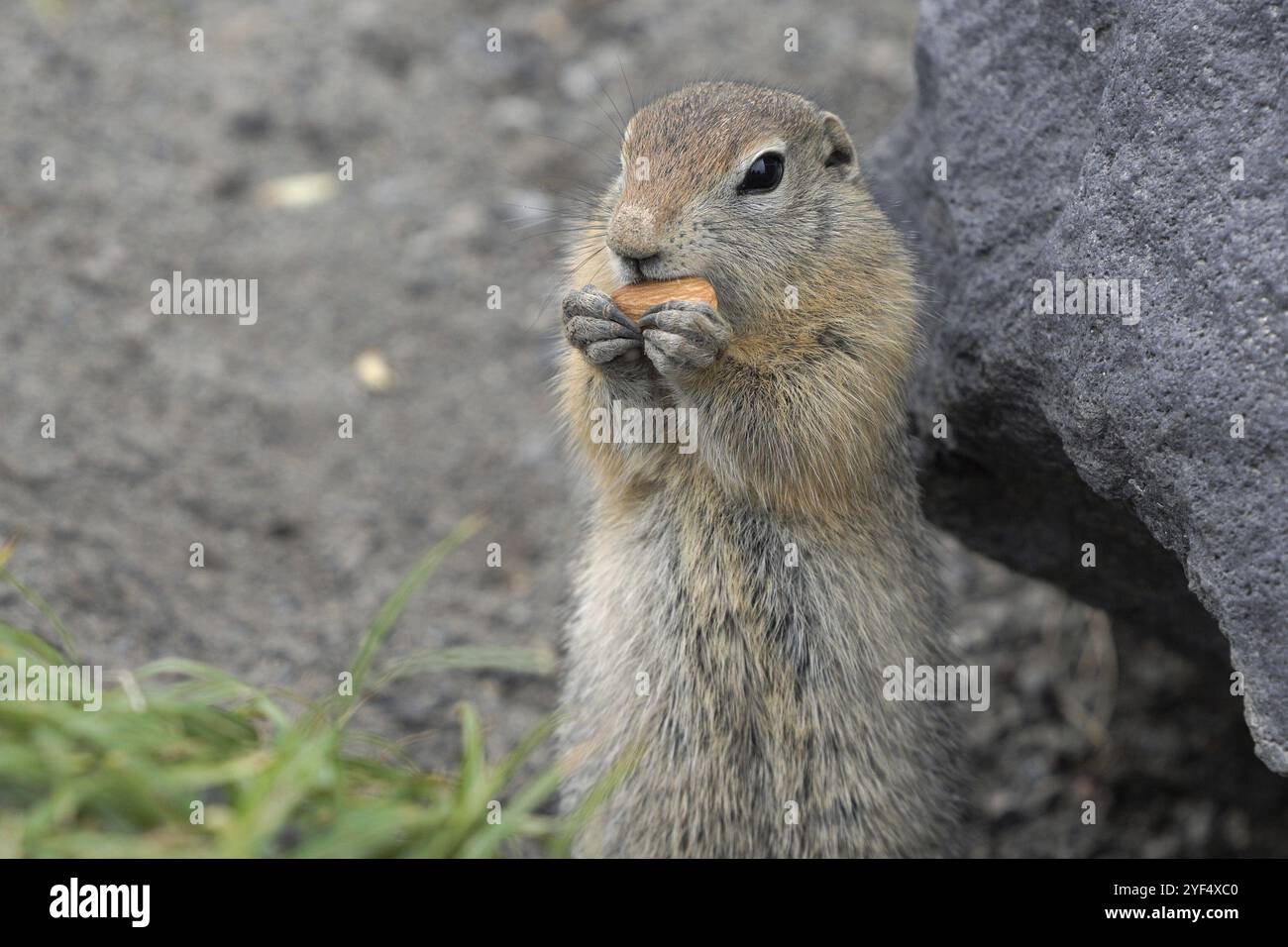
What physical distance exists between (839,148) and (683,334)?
116cm

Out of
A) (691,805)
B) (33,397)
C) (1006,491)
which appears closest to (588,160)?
(33,397)

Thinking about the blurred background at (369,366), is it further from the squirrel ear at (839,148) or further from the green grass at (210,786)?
the green grass at (210,786)

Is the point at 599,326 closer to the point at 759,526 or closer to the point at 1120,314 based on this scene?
the point at 759,526

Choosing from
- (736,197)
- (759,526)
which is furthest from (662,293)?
(759,526)

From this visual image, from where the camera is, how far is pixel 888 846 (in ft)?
14.6

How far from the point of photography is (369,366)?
267 inches

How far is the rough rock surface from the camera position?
10.9 ft

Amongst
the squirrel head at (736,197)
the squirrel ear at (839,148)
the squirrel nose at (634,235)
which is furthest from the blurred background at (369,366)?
the squirrel nose at (634,235)

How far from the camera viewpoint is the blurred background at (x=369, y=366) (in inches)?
216

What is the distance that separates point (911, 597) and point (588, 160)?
415 centimetres

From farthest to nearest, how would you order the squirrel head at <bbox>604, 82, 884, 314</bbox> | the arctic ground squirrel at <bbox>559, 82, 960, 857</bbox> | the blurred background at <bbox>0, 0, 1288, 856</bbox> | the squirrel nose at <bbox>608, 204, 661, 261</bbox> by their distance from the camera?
1. the blurred background at <bbox>0, 0, 1288, 856</bbox>
2. the arctic ground squirrel at <bbox>559, 82, 960, 857</bbox>
3. the squirrel head at <bbox>604, 82, 884, 314</bbox>
4. the squirrel nose at <bbox>608, 204, 661, 261</bbox>

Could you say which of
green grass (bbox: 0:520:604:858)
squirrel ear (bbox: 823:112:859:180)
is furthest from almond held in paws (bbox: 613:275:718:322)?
green grass (bbox: 0:520:604:858)

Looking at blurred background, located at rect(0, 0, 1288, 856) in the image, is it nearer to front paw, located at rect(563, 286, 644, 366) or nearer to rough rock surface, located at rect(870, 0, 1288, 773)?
front paw, located at rect(563, 286, 644, 366)

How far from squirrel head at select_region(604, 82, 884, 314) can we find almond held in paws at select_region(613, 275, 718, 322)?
4cm
